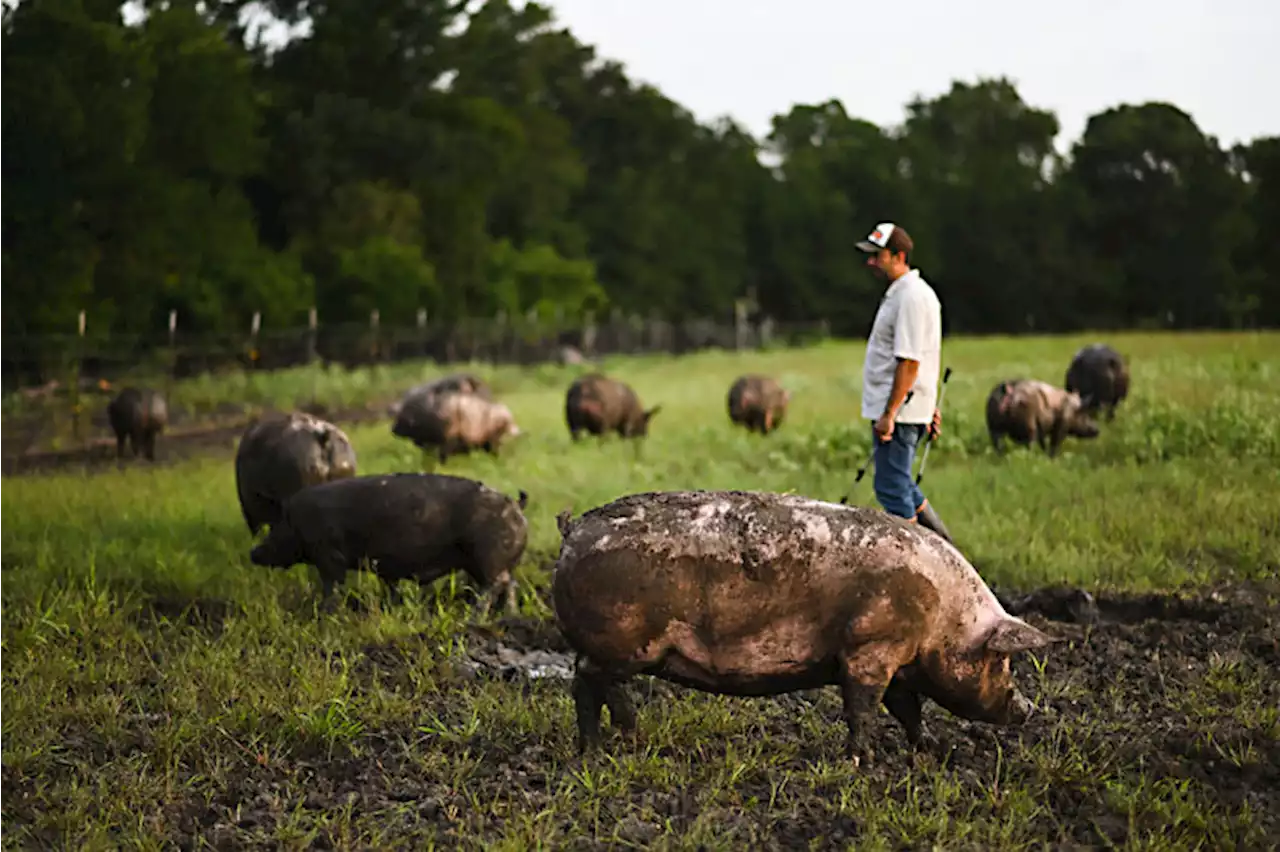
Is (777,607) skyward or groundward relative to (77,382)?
groundward


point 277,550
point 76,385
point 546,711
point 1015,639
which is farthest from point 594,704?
point 76,385

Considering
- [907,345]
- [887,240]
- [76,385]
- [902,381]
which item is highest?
[887,240]

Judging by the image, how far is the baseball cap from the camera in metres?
6.04

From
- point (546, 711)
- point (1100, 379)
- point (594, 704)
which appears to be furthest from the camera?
point (1100, 379)

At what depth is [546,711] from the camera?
4.62 metres

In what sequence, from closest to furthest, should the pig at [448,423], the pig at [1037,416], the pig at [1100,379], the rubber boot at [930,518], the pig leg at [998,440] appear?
the rubber boot at [930,518], the pig at [1037,416], the pig leg at [998,440], the pig at [448,423], the pig at [1100,379]

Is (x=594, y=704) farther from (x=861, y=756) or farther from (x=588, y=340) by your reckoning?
(x=588, y=340)

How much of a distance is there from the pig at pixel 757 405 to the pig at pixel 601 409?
1.07 metres

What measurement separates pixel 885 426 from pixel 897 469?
0.30 m

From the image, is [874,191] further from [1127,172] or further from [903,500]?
[903,500]

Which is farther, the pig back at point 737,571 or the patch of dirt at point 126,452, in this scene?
the patch of dirt at point 126,452

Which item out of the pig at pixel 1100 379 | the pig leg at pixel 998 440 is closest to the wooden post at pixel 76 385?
the pig leg at pixel 998 440

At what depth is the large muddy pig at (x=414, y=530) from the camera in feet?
20.9

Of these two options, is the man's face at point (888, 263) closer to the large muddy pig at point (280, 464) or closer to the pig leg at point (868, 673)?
the pig leg at point (868, 673)
